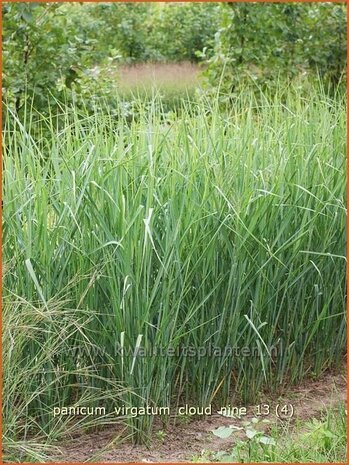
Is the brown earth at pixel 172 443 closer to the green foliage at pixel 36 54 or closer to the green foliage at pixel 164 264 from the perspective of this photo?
the green foliage at pixel 164 264

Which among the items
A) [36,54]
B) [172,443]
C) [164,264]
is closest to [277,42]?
[36,54]

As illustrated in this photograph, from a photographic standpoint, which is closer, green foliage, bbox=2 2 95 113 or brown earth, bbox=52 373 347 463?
brown earth, bbox=52 373 347 463

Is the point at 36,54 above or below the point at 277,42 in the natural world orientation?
above

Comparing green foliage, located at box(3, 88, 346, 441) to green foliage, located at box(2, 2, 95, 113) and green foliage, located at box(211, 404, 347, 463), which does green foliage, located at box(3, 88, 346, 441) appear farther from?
green foliage, located at box(2, 2, 95, 113)

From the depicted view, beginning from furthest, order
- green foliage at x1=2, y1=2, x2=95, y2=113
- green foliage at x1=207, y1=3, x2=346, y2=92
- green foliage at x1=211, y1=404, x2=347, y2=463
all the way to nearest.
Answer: green foliage at x1=207, y1=3, x2=346, y2=92
green foliage at x1=2, y1=2, x2=95, y2=113
green foliage at x1=211, y1=404, x2=347, y2=463

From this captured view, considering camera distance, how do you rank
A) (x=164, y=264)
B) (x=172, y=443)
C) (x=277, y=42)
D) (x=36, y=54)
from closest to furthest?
(x=164, y=264) → (x=172, y=443) → (x=36, y=54) → (x=277, y=42)

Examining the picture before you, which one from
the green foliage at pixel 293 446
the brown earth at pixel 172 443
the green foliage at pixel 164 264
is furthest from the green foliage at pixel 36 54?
the green foliage at pixel 293 446

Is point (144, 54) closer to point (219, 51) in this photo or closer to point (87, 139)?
point (219, 51)

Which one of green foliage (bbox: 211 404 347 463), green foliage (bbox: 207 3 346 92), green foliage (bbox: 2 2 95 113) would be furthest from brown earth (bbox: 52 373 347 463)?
green foliage (bbox: 207 3 346 92)

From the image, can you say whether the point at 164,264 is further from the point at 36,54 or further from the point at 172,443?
the point at 36,54

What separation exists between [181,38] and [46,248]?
12.0 metres

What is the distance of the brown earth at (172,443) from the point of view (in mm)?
2840

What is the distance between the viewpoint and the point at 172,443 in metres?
2.96

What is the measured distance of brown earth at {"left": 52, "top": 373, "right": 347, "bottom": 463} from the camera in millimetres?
2840
